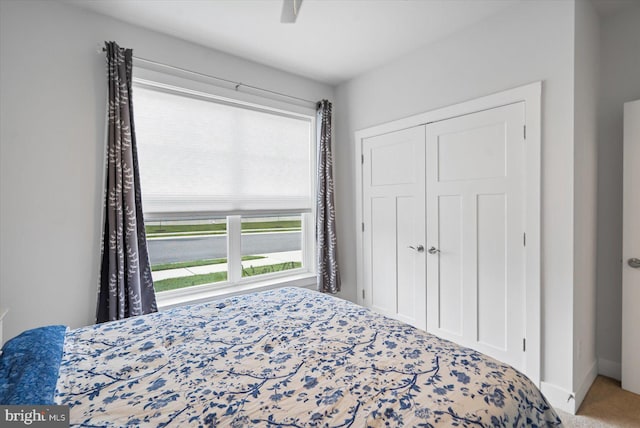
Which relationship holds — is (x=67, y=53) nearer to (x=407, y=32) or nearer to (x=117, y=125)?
(x=117, y=125)

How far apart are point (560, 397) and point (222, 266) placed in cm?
272

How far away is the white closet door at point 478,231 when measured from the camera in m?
2.21

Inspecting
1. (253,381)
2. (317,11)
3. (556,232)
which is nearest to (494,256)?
(556,232)

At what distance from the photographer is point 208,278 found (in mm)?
2861

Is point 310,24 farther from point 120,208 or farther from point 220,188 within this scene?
point 120,208

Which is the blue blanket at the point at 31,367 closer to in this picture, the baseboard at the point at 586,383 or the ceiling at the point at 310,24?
the ceiling at the point at 310,24

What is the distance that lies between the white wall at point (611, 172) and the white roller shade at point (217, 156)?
250cm

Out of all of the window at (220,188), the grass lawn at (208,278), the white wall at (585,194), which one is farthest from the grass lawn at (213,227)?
the white wall at (585,194)

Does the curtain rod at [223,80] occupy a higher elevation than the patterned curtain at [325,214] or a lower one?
higher

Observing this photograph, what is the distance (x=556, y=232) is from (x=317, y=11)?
2200 millimetres

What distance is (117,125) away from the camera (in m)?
2.15

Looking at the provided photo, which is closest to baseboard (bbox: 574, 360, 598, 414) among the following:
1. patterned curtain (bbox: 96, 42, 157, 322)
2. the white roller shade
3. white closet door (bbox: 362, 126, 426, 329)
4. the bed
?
white closet door (bbox: 362, 126, 426, 329)

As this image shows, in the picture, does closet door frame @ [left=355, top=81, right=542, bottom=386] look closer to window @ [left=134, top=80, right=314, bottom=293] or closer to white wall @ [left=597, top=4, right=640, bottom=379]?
white wall @ [left=597, top=4, right=640, bottom=379]

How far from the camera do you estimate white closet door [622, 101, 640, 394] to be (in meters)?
2.08
